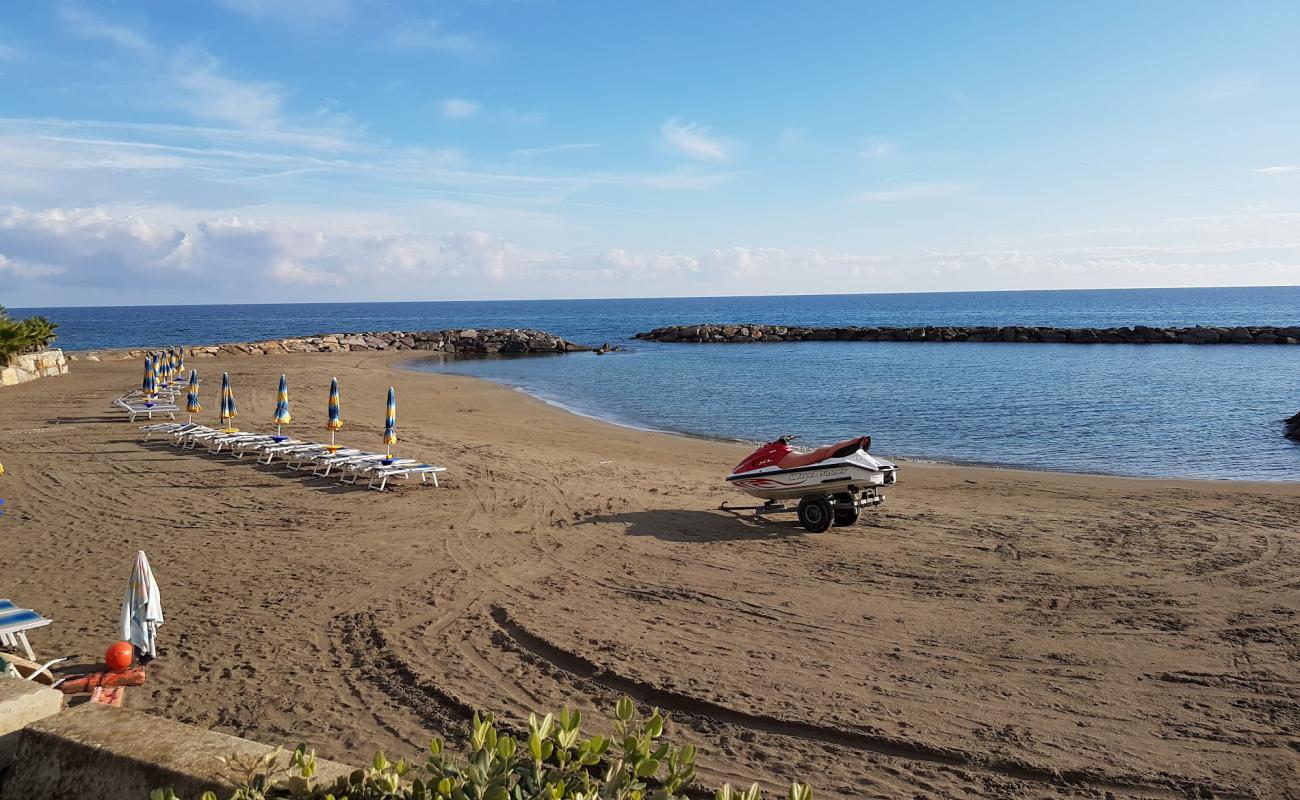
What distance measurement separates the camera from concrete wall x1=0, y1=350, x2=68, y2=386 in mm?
27594

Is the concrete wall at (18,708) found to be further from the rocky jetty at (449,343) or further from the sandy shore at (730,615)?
the rocky jetty at (449,343)

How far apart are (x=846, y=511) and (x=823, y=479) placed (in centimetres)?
69

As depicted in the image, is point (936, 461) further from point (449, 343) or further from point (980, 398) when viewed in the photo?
point (449, 343)

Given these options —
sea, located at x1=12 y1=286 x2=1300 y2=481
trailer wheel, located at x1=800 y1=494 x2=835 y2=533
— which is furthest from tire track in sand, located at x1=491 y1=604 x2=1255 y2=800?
sea, located at x1=12 y1=286 x2=1300 y2=481

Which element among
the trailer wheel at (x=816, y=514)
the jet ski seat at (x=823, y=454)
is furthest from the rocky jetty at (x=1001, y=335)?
the trailer wheel at (x=816, y=514)

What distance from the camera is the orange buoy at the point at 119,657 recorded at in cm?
642

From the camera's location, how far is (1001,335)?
68.2 m

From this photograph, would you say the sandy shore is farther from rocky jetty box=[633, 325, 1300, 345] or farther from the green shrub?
rocky jetty box=[633, 325, 1300, 345]

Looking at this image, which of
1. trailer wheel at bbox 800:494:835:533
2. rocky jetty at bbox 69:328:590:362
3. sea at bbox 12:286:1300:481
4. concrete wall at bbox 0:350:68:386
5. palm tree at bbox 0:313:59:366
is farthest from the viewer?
rocky jetty at bbox 69:328:590:362

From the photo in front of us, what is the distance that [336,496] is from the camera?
13.1 m

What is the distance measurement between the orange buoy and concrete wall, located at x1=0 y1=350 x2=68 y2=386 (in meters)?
27.0

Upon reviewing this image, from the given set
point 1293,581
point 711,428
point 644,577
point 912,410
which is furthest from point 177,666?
point 912,410

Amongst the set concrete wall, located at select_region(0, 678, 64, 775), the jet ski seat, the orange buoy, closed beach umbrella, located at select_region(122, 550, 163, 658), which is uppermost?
the jet ski seat

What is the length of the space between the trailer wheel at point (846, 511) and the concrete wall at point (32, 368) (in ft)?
95.0
